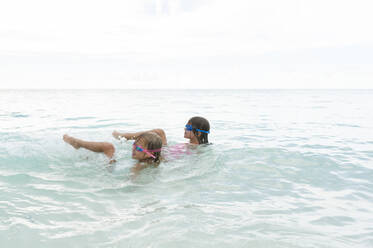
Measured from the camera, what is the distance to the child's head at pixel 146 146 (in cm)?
533

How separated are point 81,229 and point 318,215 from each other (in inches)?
115

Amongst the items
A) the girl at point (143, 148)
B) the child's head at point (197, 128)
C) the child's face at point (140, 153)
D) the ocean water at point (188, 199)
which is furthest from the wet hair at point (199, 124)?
the child's face at point (140, 153)

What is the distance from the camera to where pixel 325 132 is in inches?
455

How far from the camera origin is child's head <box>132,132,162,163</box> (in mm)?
5328

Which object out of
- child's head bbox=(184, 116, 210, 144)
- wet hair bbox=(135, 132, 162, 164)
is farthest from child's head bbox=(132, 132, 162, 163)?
child's head bbox=(184, 116, 210, 144)

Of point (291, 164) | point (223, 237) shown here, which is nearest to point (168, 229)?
point (223, 237)

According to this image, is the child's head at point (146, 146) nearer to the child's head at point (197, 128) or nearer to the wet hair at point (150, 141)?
the wet hair at point (150, 141)

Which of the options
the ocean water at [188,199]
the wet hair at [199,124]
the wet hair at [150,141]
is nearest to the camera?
the ocean water at [188,199]

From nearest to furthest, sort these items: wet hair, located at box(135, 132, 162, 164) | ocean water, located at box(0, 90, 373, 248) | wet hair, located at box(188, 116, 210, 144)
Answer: ocean water, located at box(0, 90, 373, 248) → wet hair, located at box(135, 132, 162, 164) → wet hair, located at box(188, 116, 210, 144)

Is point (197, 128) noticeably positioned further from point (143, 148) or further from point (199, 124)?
point (143, 148)

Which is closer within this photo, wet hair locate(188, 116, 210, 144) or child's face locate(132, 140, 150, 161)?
child's face locate(132, 140, 150, 161)

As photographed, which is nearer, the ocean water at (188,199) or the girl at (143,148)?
the ocean water at (188,199)

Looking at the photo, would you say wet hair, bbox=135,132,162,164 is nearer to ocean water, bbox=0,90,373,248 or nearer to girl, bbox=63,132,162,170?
girl, bbox=63,132,162,170

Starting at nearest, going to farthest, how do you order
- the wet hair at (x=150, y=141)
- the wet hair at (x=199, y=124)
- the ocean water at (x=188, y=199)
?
the ocean water at (x=188, y=199) → the wet hair at (x=150, y=141) → the wet hair at (x=199, y=124)
